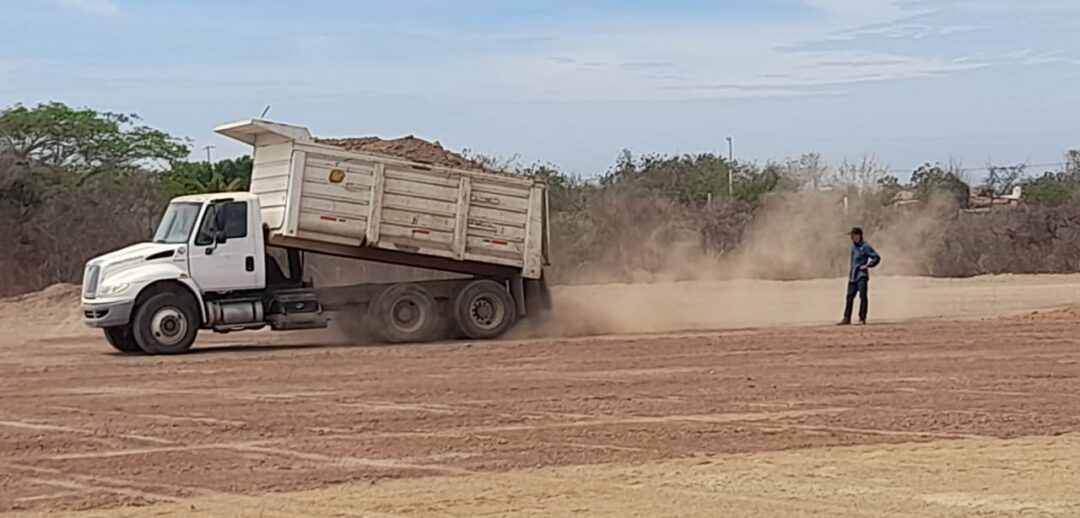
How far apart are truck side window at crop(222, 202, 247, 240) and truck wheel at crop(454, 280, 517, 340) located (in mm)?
3475

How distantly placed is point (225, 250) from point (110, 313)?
1.85 meters

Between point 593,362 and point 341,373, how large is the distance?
10.5ft

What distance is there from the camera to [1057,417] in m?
14.6

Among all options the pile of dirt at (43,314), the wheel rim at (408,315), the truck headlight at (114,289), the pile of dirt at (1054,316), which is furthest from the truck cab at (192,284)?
the pile of dirt at (1054,316)

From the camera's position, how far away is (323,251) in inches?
952

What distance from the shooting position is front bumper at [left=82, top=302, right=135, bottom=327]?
22.7 m

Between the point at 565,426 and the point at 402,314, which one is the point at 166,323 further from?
the point at 565,426

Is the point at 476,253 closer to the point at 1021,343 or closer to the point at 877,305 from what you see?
the point at 1021,343

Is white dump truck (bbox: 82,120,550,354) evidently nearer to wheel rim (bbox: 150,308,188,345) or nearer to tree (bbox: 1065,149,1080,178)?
wheel rim (bbox: 150,308,188,345)

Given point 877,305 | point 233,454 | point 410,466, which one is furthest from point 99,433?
point 877,305

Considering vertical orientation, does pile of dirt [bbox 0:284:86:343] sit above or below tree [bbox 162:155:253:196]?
below

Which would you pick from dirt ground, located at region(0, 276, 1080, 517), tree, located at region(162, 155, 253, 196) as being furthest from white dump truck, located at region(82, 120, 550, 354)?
tree, located at region(162, 155, 253, 196)

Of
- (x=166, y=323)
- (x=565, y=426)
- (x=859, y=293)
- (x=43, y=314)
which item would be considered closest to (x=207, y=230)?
(x=166, y=323)

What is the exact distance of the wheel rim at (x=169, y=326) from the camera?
2294 centimetres
